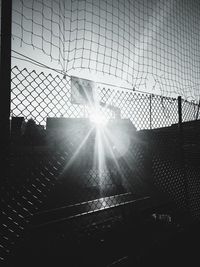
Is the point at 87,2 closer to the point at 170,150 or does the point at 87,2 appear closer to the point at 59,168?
the point at 59,168

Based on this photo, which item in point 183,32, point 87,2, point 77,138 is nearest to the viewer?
point 77,138

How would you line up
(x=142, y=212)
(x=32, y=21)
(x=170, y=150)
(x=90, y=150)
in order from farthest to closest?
(x=170, y=150) → (x=142, y=212) → (x=90, y=150) → (x=32, y=21)

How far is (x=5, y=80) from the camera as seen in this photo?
69.1 inches

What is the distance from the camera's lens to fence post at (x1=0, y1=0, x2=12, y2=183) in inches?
69.1

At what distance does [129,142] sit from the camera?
3.17 m

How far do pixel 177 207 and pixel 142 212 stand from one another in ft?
2.12

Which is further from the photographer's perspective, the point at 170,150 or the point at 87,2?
the point at 170,150

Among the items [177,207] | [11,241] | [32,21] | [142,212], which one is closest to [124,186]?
[142,212]

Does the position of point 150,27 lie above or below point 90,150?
above

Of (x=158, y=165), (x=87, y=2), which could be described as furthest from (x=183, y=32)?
(x=158, y=165)

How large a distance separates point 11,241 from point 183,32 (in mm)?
4898

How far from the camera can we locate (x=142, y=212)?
3.53 m

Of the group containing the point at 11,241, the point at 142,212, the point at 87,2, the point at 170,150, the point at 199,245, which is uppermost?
the point at 87,2

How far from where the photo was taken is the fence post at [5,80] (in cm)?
175
